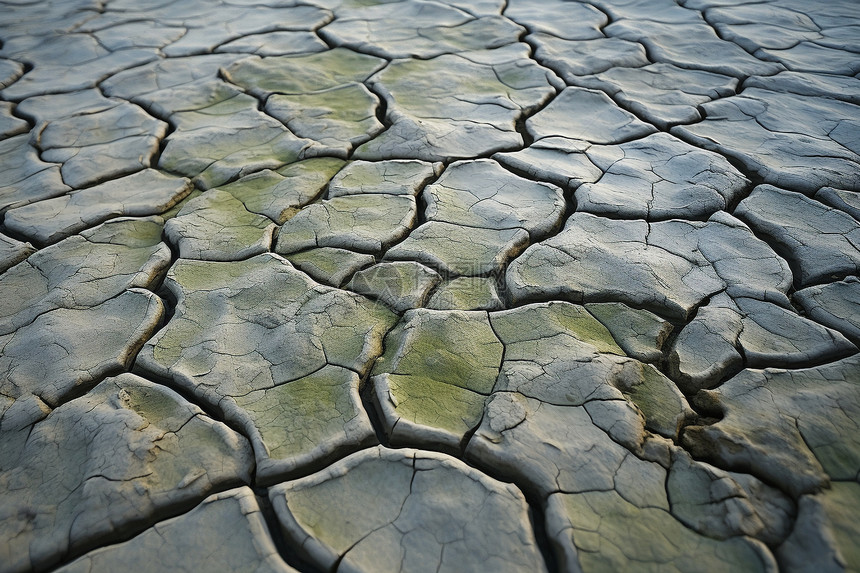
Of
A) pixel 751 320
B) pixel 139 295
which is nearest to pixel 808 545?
pixel 751 320

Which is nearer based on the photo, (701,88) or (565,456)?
(565,456)

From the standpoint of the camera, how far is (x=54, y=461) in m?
1.26

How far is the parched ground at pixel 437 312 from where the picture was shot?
1.12 meters

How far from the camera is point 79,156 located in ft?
7.86

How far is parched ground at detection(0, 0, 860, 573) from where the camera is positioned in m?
1.12

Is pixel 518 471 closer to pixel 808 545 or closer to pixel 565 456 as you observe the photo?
pixel 565 456

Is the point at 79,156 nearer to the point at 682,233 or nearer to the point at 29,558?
the point at 29,558

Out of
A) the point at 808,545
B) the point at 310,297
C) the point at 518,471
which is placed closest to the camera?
the point at 808,545

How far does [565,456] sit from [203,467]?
762 millimetres

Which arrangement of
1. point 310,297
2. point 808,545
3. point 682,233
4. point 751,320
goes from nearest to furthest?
point 808,545, point 751,320, point 310,297, point 682,233

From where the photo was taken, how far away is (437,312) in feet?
5.29

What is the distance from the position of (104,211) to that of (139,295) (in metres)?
0.56

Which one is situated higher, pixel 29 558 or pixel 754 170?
pixel 754 170

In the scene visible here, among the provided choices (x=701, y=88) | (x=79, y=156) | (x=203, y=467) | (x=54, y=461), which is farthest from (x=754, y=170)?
(x=79, y=156)
